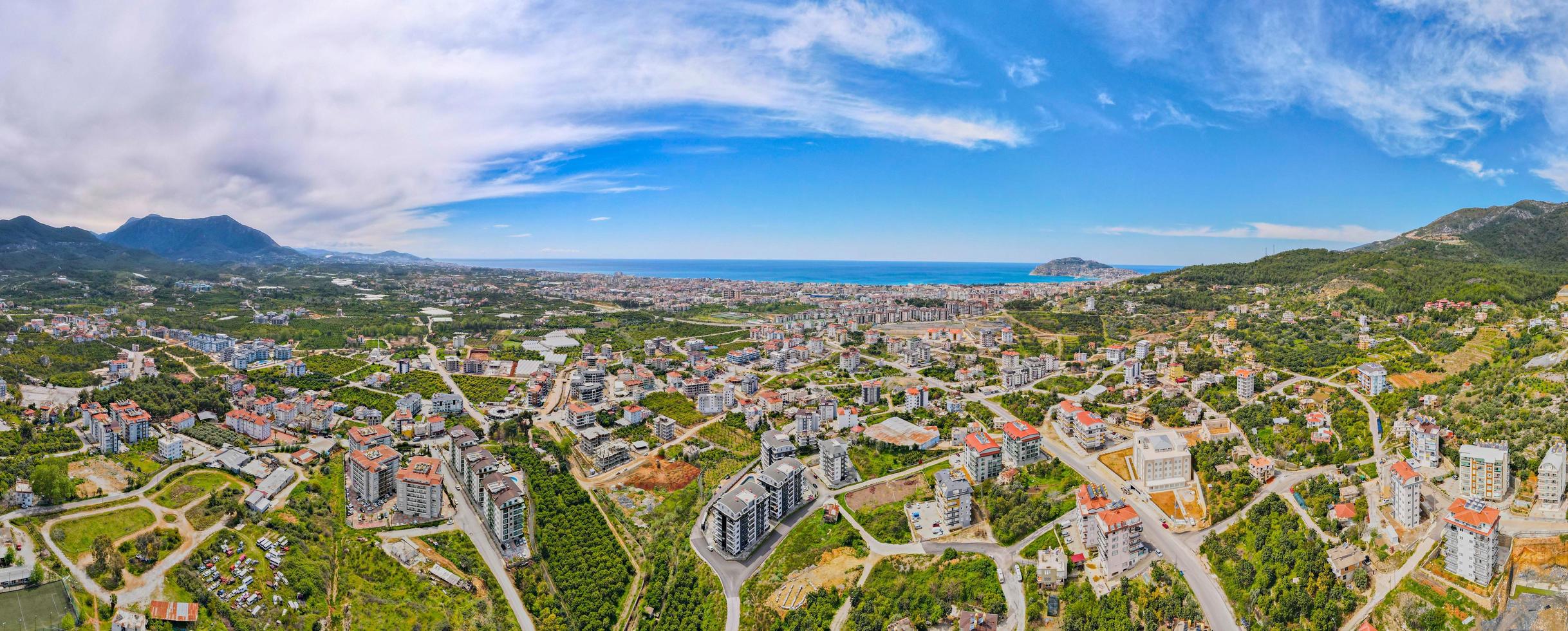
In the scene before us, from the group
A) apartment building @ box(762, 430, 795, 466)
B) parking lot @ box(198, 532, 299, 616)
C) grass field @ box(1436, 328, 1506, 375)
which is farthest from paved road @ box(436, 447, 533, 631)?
grass field @ box(1436, 328, 1506, 375)

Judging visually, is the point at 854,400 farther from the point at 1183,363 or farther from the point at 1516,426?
the point at 1516,426

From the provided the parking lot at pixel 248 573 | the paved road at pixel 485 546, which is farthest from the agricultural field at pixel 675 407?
the parking lot at pixel 248 573

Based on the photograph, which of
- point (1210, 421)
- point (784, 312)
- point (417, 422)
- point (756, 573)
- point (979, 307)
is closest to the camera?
point (756, 573)

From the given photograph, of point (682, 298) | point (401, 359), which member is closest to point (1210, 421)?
point (401, 359)

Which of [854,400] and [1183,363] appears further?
[1183,363]

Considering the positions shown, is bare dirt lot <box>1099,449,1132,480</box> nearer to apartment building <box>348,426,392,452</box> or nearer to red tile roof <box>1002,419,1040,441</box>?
red tile roof <box>1002,419,1040,441</box>

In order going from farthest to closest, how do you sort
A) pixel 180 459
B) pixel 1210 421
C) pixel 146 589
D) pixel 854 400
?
pixel 854 400, pixel 1210 421, pixel 180 459, pixel 146 589

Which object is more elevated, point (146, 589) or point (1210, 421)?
point (1210, 421)
